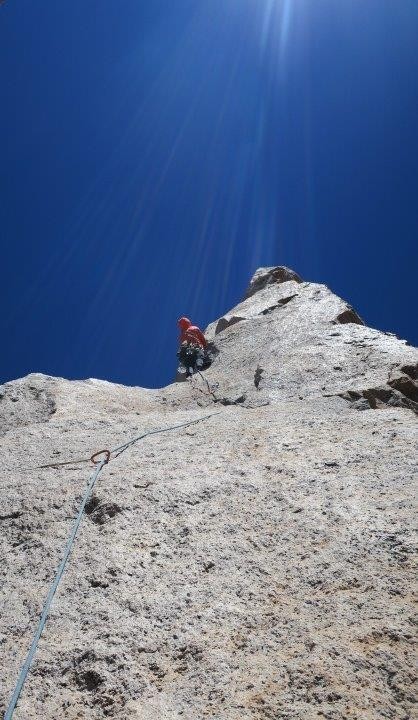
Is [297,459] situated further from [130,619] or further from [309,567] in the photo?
[130,619]

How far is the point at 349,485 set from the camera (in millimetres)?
4254

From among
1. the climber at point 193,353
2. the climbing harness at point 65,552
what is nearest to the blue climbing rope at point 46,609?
the climbing harness at point 65,552

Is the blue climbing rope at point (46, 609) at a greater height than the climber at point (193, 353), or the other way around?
the climber at point (193, 353)

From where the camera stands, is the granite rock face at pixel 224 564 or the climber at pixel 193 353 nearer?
the granite rock face at pixel 224 564

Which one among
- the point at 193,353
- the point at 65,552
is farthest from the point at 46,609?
the point at 193,353

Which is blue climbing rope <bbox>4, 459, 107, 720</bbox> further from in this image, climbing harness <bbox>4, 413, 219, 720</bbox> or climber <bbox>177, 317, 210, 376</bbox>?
climber <bbox>177, 317, 210, 376</bbox>

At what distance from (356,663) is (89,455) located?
3566mm

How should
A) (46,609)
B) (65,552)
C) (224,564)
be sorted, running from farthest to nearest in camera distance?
(65,552) → (224,564) → (46,609)

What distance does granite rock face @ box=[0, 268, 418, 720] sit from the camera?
2719mm

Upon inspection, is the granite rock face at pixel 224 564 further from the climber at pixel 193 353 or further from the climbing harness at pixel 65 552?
the climber at pixel 193 353

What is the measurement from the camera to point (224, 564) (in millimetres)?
3604

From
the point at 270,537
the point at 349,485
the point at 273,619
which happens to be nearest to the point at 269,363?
the point at 349,485

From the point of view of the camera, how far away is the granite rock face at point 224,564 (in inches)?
107

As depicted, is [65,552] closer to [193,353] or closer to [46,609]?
[46,609]
